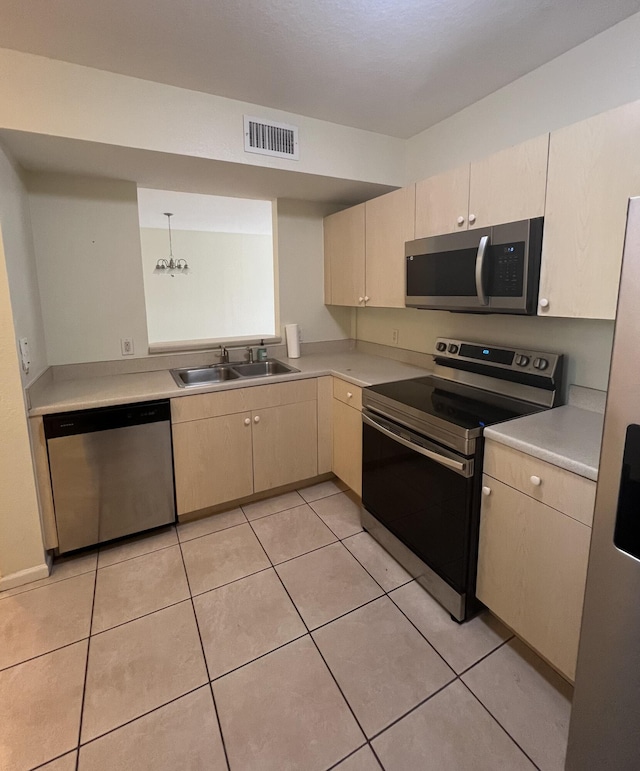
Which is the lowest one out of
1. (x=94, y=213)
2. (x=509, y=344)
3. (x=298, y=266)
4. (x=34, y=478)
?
(x=34, y=478)

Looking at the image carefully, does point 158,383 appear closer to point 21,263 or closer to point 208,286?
point 21,263

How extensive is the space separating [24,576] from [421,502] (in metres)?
1.99

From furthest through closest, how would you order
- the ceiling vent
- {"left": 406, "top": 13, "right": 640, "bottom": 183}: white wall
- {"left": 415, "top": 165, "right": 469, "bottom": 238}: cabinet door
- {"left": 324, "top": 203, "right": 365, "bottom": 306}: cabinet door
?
1. {"left": 324, "top": 203, "right": 365, "bottom": 306}: cabinet door
2. the ceiling vent
3. {"left": 415, "top": 165, "right": 469, "bottom": 238}: cabinet door
4. {"left": 406, "top": 13, "right": 640, "bottom": 183}: white wall

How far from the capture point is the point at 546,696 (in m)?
1.43

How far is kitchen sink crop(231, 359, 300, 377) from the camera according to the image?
2959 millimetres

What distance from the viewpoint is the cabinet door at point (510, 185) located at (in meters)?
1.57

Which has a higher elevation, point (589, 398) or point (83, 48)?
point (83, 48)

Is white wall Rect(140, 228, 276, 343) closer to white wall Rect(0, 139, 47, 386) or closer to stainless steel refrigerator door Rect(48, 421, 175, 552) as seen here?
white wall Rect(0, 139, 47, 386)

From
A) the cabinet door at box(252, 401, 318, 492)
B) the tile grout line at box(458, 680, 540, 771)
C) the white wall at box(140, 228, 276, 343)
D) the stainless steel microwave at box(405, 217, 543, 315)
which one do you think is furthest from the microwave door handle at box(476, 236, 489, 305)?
the white wall at box(140, 228, 276, 343)

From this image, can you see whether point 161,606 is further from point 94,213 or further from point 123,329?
→ point 94,213

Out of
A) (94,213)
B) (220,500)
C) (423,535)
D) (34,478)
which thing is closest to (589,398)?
(423,535)

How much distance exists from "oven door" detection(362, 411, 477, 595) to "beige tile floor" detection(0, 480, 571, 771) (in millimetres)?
226

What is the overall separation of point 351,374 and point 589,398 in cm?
128

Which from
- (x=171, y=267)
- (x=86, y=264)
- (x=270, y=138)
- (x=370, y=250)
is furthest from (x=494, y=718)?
(x=171, y=267)
